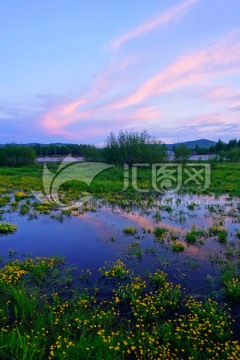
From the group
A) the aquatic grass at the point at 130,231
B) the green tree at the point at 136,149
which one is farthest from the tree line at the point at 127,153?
the aquatic grass at the point at 130,231

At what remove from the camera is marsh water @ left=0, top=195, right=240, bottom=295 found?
795cm

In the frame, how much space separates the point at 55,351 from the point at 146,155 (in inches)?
1431

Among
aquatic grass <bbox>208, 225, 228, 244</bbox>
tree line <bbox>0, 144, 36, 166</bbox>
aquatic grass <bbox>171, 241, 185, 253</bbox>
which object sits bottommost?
aquatic grass <bbox>171, 241, 185, 253</bbox>

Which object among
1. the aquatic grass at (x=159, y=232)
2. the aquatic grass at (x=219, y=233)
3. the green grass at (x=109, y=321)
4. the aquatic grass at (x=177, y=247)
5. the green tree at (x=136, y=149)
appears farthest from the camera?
the green tree at (x=136, y=149)

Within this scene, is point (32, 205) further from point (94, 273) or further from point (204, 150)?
→ point (204, 150)

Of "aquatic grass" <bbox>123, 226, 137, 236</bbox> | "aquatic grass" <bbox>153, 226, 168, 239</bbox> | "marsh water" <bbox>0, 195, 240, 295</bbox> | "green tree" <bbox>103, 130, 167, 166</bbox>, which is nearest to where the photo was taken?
"marsh water" <bbox>0, 195, 240, 295</bbox>

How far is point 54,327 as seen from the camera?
16.3ft

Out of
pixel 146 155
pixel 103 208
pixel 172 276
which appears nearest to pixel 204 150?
pixel 146 155

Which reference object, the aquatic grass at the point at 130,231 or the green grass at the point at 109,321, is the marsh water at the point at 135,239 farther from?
the green grass at the point at 109,321

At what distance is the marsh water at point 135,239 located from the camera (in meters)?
7.95

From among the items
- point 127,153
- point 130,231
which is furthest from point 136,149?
point 130,231

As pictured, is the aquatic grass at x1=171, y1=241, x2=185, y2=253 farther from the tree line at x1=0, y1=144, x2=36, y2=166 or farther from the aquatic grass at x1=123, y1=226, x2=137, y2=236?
the tree line at x1=0, y1=144, x2=36, y2=166
